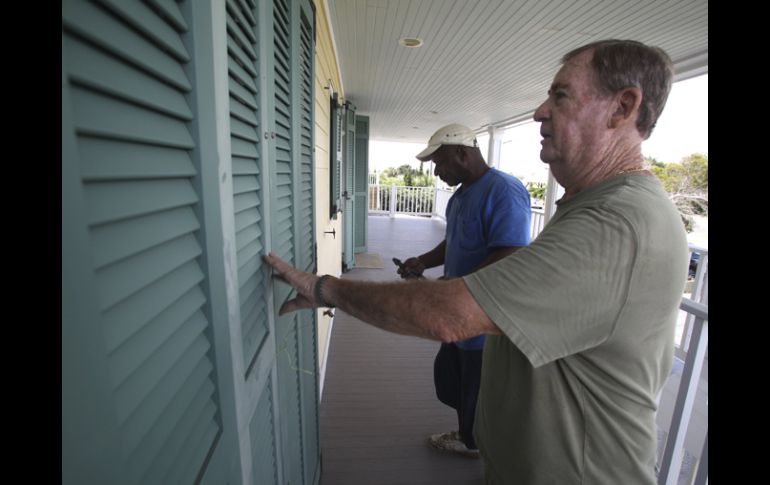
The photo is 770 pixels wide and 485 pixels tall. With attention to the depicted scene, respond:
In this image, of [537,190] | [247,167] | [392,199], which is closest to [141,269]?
[247,167]

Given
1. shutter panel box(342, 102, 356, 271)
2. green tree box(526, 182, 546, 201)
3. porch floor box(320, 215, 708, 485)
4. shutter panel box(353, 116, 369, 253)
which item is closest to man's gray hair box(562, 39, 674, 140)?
porch floor box(320, 215, 708, 485)

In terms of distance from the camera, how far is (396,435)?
2.60m

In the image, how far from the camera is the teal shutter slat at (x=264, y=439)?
0.95 meters

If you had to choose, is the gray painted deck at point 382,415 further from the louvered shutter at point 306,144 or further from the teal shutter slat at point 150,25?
the teal shutter slat at point 150,25

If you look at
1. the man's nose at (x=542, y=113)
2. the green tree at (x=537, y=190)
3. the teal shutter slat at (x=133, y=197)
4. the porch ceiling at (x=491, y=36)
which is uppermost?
the porch ceiling at (x=491, y=36)

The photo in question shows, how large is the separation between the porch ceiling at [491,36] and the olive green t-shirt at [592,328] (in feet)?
9.31

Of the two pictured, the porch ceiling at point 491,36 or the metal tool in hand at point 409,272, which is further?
the porch ceiling at point 491,36

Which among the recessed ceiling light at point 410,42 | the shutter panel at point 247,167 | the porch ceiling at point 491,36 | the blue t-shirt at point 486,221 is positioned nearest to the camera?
the shutter panel at point 247,167

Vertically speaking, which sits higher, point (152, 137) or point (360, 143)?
point (360, 143)

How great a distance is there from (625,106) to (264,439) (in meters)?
1.37

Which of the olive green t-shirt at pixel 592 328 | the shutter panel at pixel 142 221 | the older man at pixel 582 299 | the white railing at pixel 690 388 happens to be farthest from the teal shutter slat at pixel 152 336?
the white railing at pixel 690 388

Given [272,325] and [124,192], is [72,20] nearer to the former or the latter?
[124,192]

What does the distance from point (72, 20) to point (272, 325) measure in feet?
3.07
